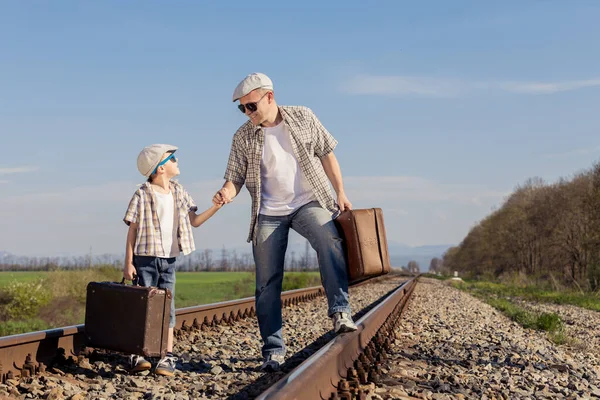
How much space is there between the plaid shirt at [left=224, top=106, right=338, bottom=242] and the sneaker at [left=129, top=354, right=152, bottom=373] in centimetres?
111

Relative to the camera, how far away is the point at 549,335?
849 centimetres

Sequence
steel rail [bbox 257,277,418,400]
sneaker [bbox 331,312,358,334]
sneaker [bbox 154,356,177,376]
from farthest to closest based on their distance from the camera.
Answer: sneaker [bbox 331,312,358,334] < sneaker [bbox 154,356,177,376] < steel rail [bbox 257,277,418,400]

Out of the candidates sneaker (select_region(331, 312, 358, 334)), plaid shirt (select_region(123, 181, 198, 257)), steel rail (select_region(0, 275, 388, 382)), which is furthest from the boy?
sneaker (select_region(331, 312, 358, 334))

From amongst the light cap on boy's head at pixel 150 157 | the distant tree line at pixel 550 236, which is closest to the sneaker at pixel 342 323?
the light cap on boy's head at pixel 150 157

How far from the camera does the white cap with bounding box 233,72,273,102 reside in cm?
461

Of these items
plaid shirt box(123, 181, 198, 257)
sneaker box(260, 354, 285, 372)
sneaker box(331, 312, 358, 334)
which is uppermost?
plaid shirt box(123, 181, 198, 257)

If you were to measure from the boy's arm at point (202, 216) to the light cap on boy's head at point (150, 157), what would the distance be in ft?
1.47

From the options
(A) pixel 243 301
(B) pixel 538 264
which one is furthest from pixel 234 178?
(B) pixel 538 264

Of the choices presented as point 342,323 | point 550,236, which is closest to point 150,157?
point 342,323

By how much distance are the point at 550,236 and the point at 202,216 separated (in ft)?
164

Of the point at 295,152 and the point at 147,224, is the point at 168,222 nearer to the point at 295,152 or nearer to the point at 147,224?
the point at 147,224

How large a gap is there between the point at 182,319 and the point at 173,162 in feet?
8.37

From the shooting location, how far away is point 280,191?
4.84 metres

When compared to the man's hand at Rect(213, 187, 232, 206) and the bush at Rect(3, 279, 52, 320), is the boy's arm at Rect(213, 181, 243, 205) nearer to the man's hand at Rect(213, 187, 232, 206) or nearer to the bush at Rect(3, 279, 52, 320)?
the man's hand at Rect(213, 187, 232, 206)
